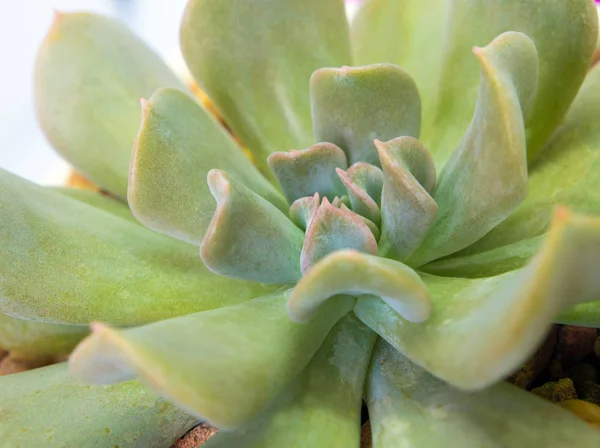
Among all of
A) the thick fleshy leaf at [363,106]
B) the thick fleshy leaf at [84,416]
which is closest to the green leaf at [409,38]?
the thick fleshy leaf at [363,106]

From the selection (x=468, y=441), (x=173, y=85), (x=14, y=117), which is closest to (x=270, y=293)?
(x=468, y=441)

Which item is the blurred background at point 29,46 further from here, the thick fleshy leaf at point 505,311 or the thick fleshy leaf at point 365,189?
the thick fleshy leaf at point 505,311

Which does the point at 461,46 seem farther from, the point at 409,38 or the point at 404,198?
the point at 404,198

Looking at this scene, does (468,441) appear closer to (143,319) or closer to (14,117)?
(143,319)

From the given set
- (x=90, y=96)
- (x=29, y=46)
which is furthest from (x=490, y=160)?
(x=29, y=46)

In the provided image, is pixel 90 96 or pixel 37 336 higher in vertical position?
pixel 90 96

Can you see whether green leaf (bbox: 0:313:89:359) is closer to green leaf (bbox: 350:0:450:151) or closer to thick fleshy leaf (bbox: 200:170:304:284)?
thick fleshy leaf (bbox: 200:170:304:284)
